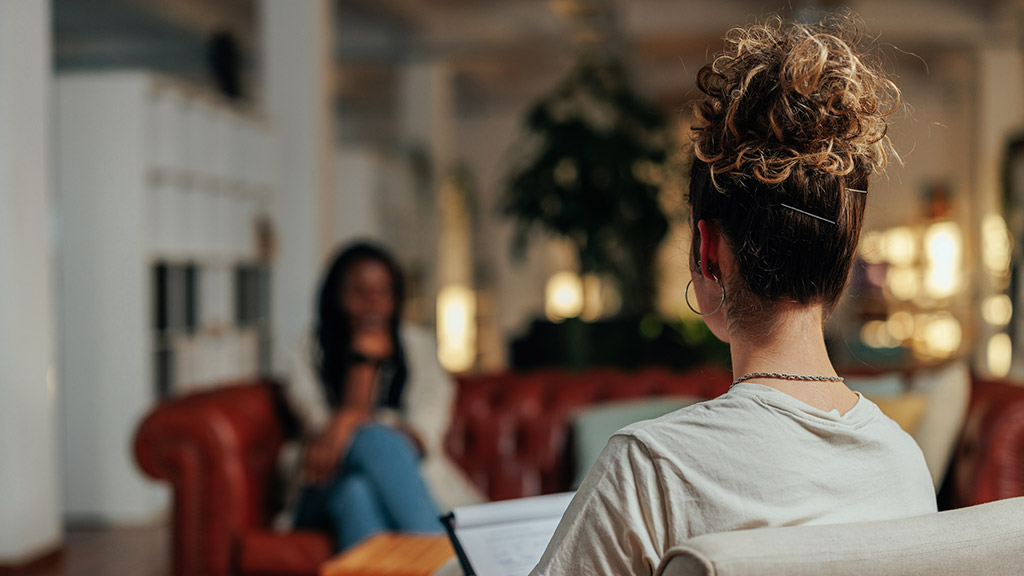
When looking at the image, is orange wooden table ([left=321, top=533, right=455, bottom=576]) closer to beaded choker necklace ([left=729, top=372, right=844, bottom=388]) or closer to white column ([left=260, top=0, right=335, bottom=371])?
beaded choker necklace ([left=729, top=372, right=844, bottom=388])

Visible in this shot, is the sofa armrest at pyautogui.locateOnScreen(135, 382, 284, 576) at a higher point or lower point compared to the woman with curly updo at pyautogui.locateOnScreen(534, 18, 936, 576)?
lower

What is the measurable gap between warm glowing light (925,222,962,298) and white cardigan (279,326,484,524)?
10.5 meters

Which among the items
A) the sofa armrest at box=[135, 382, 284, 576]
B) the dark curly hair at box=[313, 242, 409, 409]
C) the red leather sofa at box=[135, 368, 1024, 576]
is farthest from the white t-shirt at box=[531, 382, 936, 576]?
the dark curly hair at box=[313, 242, 409, 409]

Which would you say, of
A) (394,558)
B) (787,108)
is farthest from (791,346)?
(394,558)

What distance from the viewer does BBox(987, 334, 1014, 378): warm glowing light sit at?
8.61 metres

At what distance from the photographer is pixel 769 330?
1.00 metres

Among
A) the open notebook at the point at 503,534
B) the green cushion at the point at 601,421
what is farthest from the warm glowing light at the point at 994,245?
the open notebook at the point at 503,534

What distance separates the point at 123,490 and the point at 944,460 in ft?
13.4

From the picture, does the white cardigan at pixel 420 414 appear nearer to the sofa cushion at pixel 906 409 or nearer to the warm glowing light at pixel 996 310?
the sofa cushion at pixel 906 409

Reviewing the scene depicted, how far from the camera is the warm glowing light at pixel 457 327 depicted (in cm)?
1130

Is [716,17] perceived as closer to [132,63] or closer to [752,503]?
[132,63]

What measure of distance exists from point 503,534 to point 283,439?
198cm

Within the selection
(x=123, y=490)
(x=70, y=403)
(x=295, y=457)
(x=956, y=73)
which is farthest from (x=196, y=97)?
(x=956, y=73)

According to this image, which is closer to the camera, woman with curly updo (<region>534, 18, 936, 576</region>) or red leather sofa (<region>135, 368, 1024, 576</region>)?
woman with curly updo (<region>534, 18, 936, 576</region>)
